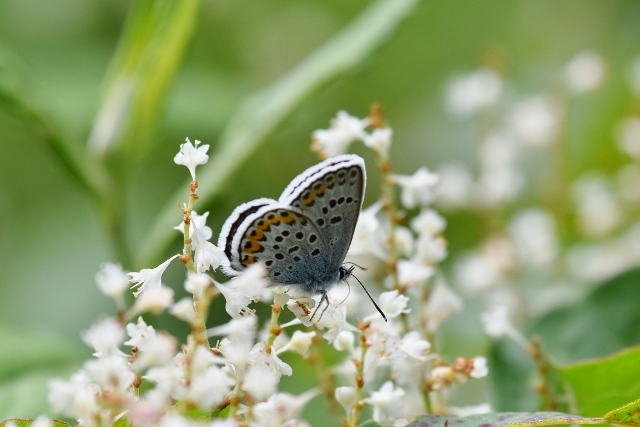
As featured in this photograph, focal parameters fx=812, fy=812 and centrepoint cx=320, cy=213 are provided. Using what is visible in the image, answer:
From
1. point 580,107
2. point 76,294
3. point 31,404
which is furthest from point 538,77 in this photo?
point 31,404

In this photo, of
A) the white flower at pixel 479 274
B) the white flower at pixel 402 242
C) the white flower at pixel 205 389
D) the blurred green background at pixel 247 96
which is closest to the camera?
the white flower at pixel 205 389

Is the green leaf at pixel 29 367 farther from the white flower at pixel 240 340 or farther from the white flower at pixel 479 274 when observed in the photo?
the white flower at pixel 479 274

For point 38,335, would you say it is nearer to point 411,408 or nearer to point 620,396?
point 411,408

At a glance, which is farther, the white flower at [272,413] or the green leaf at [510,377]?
the green leaf at [510,377]

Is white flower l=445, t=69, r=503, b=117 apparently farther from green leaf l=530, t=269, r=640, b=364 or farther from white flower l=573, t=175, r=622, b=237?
green leaf l=530, t=269, r=640, b=364

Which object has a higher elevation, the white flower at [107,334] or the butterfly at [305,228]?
A: the butterfly at [305,228]

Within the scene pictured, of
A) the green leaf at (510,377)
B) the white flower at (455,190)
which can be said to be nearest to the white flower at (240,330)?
the green leaf at (510,377)

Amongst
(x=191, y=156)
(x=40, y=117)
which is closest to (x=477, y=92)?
(x=40, y=117)
